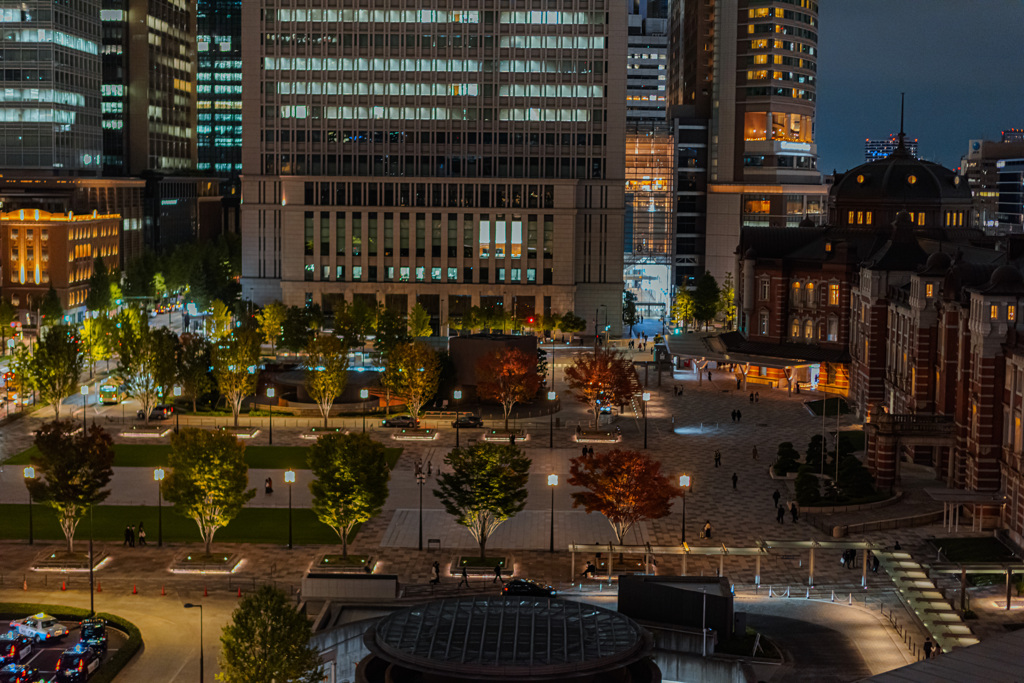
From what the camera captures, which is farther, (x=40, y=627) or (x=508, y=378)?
(x=508, y=378)

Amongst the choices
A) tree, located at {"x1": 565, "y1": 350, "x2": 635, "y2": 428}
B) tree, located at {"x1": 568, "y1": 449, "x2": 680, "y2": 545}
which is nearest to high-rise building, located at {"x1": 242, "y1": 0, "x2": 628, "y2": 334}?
tree, located at {"x1": 565, "y1": 350, "x2": 635, "y2": 428}

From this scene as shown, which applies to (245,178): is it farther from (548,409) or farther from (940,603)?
(940,603)

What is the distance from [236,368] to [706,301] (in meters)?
92.3

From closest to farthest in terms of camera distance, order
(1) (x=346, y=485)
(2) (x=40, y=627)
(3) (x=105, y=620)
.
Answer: (2) (x=40, y=627) → (3) (x=105, y=620) → (1) (x=346, y=485)

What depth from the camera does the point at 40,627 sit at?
61781 mm

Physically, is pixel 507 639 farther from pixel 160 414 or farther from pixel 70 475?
pixel 160 414

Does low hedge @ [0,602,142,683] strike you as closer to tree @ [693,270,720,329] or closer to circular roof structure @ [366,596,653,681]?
circular roof structure @ [366,596,653,681]

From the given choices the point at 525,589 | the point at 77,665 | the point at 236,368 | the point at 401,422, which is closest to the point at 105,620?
the point at 77,665

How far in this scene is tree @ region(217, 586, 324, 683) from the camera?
47.8 meters

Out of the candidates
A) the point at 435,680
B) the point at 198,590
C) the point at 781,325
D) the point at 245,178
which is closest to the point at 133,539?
the point at 198,590

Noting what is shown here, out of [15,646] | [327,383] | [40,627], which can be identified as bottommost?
[15,646]

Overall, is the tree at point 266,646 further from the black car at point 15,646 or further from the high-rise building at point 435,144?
the high-rise building at point 435,144

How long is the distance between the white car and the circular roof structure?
18.8 m

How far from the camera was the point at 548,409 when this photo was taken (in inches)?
4983
